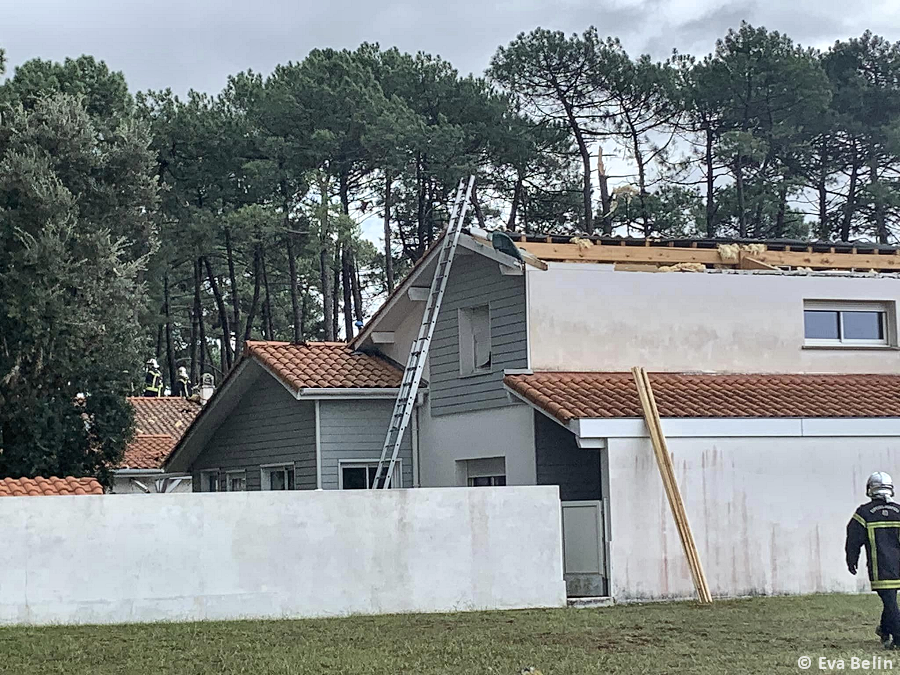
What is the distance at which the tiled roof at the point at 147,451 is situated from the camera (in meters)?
36.9

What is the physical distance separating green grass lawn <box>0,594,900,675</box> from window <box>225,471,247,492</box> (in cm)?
1158

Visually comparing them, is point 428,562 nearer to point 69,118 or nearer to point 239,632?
point 239,632

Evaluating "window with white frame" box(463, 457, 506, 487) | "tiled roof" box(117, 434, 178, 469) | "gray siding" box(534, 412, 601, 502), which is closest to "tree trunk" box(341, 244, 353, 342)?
"tiled roof" box(117, 434, 178, 469)

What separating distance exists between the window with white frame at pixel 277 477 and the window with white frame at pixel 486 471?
3902mm

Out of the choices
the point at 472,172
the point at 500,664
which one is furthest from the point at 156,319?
the point at 500,664

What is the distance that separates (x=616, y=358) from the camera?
23.4 meters

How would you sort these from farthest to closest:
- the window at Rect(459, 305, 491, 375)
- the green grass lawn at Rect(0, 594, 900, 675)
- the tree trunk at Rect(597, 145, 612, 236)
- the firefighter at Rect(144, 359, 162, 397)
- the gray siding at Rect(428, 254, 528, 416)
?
the firefighter at Rect(144, 359, 162, 397) < the tree trunk at Rect(597, 145, 612, 236) < the window at Rect(459, 305, 491, 375) < the gray siding at Rect(428, 254, 528, 416) < the green grass lawn at Rect(0, 594, 900, 675)

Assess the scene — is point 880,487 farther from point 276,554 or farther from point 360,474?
point 360,474

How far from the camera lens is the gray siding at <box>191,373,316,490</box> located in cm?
2583

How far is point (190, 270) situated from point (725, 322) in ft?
107

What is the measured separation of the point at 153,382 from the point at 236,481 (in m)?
26.4

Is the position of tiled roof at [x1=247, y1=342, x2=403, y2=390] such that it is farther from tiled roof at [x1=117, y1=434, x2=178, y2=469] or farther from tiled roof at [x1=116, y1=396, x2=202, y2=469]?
tiled roof at [x1=117, y1=434, x2=178, y2=469]

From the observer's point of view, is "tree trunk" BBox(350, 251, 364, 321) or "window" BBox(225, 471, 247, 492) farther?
"tree trunk" BBox(350, 251, 364, 321)

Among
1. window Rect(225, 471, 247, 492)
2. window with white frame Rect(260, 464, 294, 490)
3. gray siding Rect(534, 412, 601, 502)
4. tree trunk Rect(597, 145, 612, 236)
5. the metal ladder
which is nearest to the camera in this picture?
gray siding Rect(534, 412, 601, 502)
